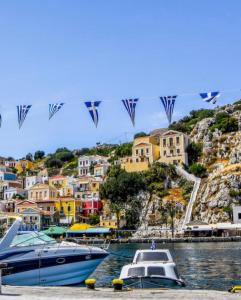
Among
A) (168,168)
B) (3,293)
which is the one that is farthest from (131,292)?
(168,168)

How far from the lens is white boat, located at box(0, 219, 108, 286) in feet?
76.7

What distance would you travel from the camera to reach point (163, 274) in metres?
21.8

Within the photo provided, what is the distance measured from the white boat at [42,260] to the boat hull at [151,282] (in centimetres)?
420

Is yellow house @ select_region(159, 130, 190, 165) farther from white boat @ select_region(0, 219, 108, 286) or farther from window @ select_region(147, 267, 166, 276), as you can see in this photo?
window @ select_region(147, 267, 166, 276)

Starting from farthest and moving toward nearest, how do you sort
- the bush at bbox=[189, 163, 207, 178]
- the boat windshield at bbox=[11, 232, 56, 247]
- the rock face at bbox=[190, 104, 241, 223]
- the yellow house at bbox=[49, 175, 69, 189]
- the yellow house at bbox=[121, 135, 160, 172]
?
the yellow house at bbox=[49, 175, 69, 189], the yellow house at bbox=[121, 135, 160, 172], the bush at bbox=[189, 163, 207, 178], the rock face at bbox=[190, 104, 241, 223], the boat windshield at bbox=[11, 232, 56, 247]

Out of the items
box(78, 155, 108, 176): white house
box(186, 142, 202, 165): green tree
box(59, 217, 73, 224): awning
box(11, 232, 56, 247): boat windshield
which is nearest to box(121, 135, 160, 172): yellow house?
box(186, 142, 202, 165): green tree

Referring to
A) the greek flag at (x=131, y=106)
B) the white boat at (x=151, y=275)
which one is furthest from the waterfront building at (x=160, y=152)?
the white boat at (x=151, y=275)

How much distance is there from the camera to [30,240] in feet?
82.1

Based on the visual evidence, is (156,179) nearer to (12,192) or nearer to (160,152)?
(160,152)

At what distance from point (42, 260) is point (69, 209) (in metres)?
91.4

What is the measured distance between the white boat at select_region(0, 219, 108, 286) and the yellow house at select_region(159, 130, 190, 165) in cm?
8899

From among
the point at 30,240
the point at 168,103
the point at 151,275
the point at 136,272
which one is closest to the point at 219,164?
the point at 168,103

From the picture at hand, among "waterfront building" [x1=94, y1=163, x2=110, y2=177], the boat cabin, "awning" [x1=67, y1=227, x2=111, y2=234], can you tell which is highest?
"waterfront building" [x1=94, y1=163, x2=110, y2=177]

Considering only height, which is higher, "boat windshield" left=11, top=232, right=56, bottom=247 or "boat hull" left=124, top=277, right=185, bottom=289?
"boat windshield" left=11, top=232, right=56, bottom=247
